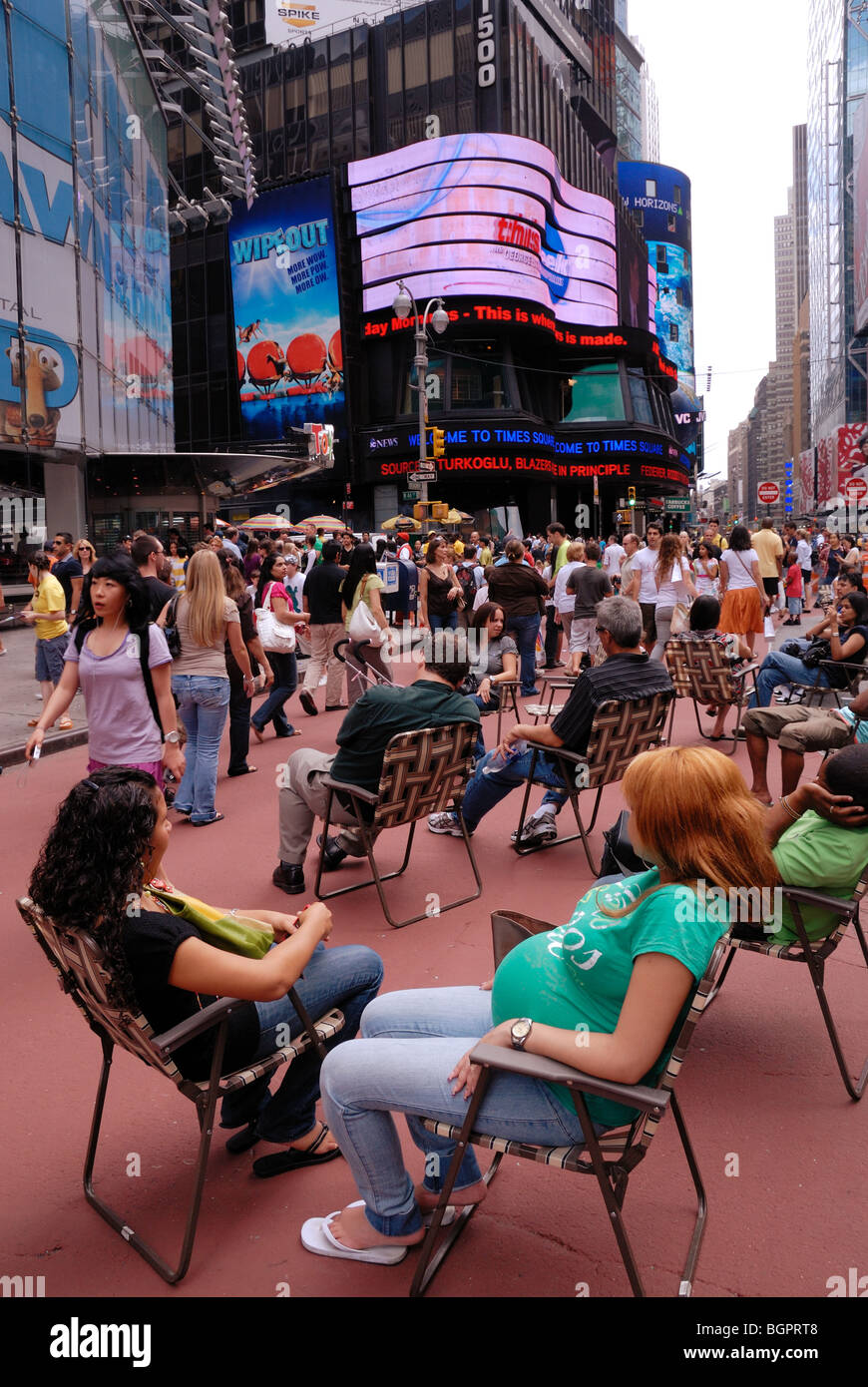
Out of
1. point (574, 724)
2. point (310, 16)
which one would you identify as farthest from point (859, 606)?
point (310, 16)

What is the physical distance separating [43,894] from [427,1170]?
1.35 m

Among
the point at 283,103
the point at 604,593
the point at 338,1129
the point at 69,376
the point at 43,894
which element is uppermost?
the point at 283,103

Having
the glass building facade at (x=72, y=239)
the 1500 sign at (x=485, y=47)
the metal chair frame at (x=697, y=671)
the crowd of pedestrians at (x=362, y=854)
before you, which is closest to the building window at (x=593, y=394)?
the 1500 sign at (x=485, y=47)

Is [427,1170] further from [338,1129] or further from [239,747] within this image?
[239,747]

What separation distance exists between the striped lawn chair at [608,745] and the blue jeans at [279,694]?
14.4 ft

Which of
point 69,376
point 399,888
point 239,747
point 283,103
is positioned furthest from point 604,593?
point 283,103

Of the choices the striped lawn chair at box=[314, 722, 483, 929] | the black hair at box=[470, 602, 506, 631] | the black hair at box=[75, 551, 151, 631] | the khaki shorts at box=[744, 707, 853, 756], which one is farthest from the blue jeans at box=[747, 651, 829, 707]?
the black hair at box=[75, 551, 151, 631]

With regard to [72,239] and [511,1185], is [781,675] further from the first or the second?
[72,239]

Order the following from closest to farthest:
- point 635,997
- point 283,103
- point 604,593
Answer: point 635,997 < point 604,593 < point 283,103

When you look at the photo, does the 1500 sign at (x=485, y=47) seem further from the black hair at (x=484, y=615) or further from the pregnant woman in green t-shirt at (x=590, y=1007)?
the pregnant woman in green t-shirt at (x=590, y=1007)

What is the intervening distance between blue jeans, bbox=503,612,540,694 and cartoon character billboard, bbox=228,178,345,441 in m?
37.4

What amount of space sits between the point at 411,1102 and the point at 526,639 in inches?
400

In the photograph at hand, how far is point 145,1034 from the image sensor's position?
9.06 feet

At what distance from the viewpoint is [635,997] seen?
246 centimetres
